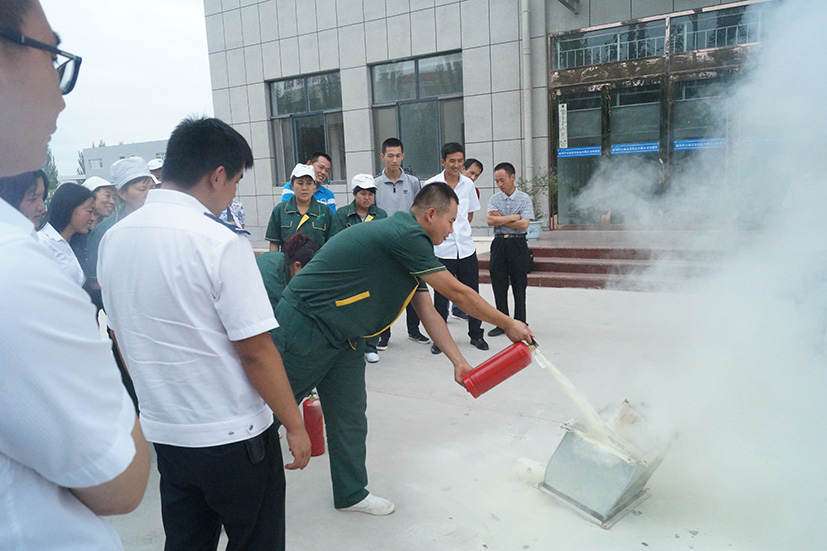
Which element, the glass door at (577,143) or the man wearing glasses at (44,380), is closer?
the man wearing glasses at (44,380)

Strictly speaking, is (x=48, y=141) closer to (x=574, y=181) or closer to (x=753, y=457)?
(x=753, y=457)

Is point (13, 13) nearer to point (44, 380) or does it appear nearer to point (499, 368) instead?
point (44, 380)

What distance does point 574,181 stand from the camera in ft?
33.1

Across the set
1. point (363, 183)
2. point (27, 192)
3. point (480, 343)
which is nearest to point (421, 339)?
point (480, 343)

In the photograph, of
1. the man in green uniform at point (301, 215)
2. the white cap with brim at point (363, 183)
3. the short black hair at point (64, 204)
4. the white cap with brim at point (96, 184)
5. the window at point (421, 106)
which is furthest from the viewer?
the window at point (421, 106)

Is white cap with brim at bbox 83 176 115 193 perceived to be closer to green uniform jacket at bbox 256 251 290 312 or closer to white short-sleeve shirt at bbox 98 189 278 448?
green uniform jacket at bbox 256 251 290 312

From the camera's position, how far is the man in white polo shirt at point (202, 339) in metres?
1.59

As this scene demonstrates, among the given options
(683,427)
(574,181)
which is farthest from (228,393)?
(574,181)

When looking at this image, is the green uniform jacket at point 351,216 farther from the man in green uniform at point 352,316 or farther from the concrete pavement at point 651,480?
the man in green uniform at point 352,316

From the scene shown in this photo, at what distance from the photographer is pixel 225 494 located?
1.71 m

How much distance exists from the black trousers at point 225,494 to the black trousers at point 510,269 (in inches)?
156

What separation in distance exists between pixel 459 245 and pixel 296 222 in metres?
1.57

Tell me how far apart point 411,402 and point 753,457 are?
216 cm

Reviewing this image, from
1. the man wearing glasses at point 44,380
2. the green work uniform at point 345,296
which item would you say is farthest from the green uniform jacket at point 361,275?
the man wearing glasses at point 44,380
